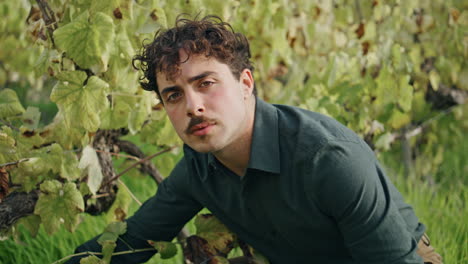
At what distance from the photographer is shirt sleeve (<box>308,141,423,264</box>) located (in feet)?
6.25

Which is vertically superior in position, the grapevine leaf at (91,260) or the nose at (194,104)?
the nose at (194,104)

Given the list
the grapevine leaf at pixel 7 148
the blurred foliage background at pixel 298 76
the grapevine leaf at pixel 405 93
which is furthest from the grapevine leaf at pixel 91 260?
the grapevine leaf at pixel 405 93

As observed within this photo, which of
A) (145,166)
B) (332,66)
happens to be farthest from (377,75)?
(145,166)

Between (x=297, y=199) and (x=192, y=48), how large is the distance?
0.63 m

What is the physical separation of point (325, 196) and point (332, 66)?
146 centimetres

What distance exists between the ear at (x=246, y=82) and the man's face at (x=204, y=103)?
3.3 inches

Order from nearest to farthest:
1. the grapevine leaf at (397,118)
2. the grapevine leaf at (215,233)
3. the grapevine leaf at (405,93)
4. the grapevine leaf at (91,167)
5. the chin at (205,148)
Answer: the chin at (205,148) < the grapevine leaf at (91,167) < the grapevine leaf at (215,233) < the grapevine leaf at (405,93) < the grapevine leaf at (397,118)

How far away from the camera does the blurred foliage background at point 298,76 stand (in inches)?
87.9

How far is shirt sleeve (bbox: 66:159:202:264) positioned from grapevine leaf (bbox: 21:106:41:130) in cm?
55

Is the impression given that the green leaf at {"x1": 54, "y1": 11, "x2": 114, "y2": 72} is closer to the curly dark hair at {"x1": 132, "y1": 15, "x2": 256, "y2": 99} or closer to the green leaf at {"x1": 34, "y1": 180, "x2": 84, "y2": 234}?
the curly dark hair at {"x1": 132, "y1": 15, "x2": 256, "y2": 99}

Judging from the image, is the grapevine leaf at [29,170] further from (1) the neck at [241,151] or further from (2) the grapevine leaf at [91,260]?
(1) the neck at [241,151]

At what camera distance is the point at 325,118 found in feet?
7.11

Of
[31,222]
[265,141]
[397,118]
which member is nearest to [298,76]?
[397,118]

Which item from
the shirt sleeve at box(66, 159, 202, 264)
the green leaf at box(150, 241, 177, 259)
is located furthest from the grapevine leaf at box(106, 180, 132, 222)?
the green leaf at box(150, 241, 177, 259)
